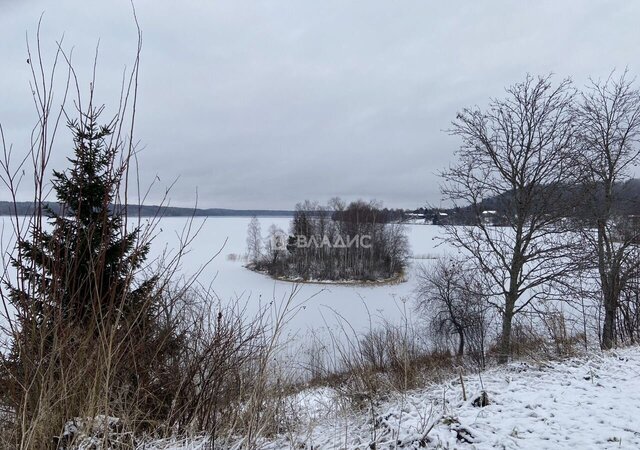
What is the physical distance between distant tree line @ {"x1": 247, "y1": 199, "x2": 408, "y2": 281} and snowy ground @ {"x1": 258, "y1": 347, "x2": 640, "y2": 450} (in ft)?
144

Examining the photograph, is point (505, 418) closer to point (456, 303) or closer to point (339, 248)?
point (456, 303)

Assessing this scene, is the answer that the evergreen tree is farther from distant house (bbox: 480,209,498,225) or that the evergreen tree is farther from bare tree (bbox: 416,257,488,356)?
distant house (bbox: 480,209,498,225)

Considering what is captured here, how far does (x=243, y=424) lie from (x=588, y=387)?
3538 mm

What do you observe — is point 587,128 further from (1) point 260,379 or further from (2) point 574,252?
(1) point 260,379

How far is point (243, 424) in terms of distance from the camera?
2.54 m

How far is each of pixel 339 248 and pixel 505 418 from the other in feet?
159

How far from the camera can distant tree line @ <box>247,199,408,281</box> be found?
4978 centimetres

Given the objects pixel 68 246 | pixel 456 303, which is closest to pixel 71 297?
pixel 68 246

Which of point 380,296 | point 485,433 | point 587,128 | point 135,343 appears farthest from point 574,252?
point 380,296

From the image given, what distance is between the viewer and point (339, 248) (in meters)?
51.6

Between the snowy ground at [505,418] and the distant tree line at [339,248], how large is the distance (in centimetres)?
4375

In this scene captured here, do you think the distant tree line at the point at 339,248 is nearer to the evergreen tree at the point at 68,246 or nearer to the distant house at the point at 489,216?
the distant house at the point at 489,216

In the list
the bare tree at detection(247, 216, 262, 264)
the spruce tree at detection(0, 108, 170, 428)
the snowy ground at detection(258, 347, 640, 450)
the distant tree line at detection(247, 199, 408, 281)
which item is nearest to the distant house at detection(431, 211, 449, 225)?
the snowy ground at detection(258, 347, 640, 450)

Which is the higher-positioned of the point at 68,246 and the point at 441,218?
the point at 441,218
